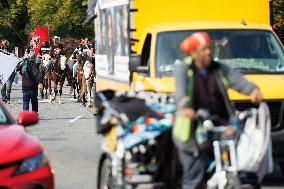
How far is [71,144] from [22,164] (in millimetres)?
8748

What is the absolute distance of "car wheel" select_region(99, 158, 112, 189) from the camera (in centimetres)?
965

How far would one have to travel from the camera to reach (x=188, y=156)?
8328mm

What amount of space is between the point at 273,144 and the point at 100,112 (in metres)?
3.40

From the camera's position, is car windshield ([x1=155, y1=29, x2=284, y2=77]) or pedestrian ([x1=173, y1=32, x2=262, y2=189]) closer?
pedestrian ([x1=173, y1=32, x2=262, y2=189])

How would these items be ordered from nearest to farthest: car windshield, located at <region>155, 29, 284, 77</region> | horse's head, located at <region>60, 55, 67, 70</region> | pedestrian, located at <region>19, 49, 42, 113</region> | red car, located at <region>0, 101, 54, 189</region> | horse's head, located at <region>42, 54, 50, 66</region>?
red car, located at <region>0, 101, 54, 189</region>, car windshield, located at <region>155, 29, 284, 77</region>, pedestrian, located at <region>19, 49, 42, 113</region>, horse's head, located at <region>60, 55, 67, 70</region>, horse's head, located at <region>42, 54, 50, 66</region>

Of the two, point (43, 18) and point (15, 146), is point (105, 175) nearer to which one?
point (15, 146)

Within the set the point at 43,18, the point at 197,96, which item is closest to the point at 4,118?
the point at 197,96

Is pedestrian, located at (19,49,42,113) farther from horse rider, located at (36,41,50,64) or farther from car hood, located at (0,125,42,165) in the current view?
car hood, located at (0,125,42,165)

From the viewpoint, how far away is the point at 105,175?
9758mm

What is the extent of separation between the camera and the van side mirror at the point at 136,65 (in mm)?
12913

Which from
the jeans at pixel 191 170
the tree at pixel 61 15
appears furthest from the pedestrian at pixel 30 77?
the tree at pixel 61 15

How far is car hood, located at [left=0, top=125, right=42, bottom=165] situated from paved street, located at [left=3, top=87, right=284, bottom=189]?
250cm

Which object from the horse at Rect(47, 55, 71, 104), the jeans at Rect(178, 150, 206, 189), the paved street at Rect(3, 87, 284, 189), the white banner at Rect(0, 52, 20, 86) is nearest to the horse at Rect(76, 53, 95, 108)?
the paved street at Rect(3, 87, 284, 189)

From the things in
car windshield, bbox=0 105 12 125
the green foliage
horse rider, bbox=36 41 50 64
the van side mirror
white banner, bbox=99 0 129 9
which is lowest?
car windshield, bbox=0 105 12 125
